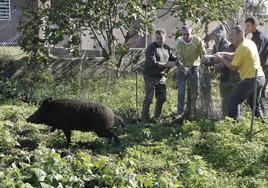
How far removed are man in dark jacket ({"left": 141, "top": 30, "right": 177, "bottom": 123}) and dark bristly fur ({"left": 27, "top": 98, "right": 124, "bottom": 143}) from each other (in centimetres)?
183

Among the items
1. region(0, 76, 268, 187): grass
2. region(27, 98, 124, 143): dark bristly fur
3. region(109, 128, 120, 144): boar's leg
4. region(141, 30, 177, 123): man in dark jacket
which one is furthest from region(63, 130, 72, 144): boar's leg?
region(141, 30, 177, 123): man in dark jacket

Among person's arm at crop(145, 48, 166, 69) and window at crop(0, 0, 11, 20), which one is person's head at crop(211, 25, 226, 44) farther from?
window at crop(0, 0, 11, 20)

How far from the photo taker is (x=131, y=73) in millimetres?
15125

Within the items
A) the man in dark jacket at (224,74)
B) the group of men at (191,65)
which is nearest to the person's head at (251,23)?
the group of men at (191,65)

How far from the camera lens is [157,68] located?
393 inches

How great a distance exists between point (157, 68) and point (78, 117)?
2.33m

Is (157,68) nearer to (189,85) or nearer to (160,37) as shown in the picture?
(160,37)

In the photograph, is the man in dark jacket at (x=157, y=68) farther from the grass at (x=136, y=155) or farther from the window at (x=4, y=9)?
the window at (x=4, y=9)

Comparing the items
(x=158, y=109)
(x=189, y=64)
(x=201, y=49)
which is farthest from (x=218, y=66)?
(x=158, y=109)

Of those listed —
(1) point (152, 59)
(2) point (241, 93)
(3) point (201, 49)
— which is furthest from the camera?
(3) point (201, 49)

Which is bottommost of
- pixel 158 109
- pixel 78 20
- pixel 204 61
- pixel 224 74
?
pixel 158 109

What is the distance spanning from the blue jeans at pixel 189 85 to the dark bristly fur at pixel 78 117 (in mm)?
2107

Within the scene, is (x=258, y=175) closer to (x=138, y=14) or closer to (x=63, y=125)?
(x=63, y=125)

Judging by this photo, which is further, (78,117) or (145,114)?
(145,114)
